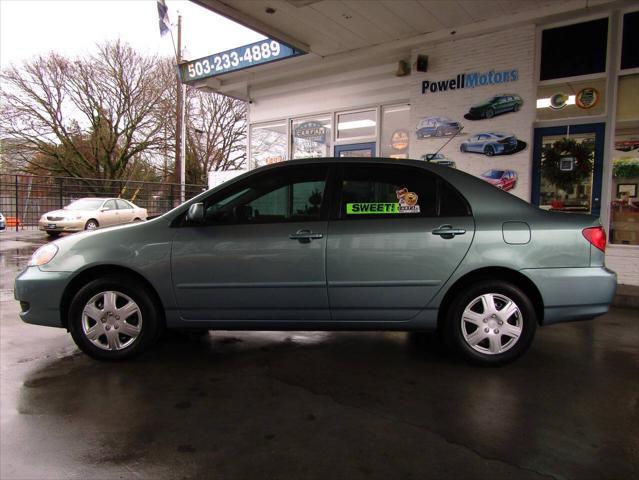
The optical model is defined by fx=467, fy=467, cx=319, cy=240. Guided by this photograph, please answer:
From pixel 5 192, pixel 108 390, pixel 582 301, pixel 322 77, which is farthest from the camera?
pixel 5 192

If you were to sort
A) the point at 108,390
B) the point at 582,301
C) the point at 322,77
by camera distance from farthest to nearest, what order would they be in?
1. the point at 322,77
2. the point at 582,301
3. the point at 108,390

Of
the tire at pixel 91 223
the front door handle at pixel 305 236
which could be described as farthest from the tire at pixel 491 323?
the tire at pixel 91 223

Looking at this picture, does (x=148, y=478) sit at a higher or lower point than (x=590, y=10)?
lower

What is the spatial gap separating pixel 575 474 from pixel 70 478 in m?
2.47

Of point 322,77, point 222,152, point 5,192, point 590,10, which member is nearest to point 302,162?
point 590,10

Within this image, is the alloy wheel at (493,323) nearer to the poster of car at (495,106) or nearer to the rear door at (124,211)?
the poster of car at (495,106)

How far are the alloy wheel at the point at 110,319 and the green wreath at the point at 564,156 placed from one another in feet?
21.8

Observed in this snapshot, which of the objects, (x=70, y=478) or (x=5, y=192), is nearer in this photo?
(x=70, y=478)

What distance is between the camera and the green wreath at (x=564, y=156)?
729 cm

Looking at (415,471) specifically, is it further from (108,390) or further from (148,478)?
(108,390)

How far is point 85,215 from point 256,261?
15.1 m

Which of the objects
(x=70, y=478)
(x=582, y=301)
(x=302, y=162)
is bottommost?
(x=70, y=478)

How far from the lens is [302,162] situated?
3.99m

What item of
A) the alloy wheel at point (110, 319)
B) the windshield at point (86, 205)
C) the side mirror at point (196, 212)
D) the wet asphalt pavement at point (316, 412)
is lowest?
the wet asphalt pavement at point (316, 412)
